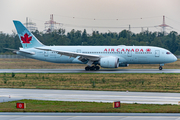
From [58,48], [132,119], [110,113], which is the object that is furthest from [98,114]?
[58,48]

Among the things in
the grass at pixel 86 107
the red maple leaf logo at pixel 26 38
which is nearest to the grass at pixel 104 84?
the grass at pixel 86 107

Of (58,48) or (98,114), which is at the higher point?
(58,48)

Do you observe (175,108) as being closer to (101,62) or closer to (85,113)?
(85,113)

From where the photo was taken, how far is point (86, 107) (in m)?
16.5

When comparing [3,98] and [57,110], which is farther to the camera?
[3,98]

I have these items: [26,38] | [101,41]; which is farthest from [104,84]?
[101,41]

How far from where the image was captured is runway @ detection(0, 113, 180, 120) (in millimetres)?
13789

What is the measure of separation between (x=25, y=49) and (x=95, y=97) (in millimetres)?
30292

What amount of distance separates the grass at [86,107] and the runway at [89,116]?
2.36 ft

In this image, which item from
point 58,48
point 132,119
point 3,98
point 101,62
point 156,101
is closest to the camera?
→ point 132,119

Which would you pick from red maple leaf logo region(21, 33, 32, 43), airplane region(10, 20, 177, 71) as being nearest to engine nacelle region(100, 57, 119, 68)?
airplane region(10, 20, 177, 71)

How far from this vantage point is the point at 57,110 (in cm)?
1559

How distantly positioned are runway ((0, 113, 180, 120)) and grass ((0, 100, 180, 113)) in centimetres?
72

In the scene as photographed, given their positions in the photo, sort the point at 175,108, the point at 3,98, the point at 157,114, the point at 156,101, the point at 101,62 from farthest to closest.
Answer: the point at 101,62, the point at 3,98, the point at 156,101, the point at 175,108, the point at 157,114
